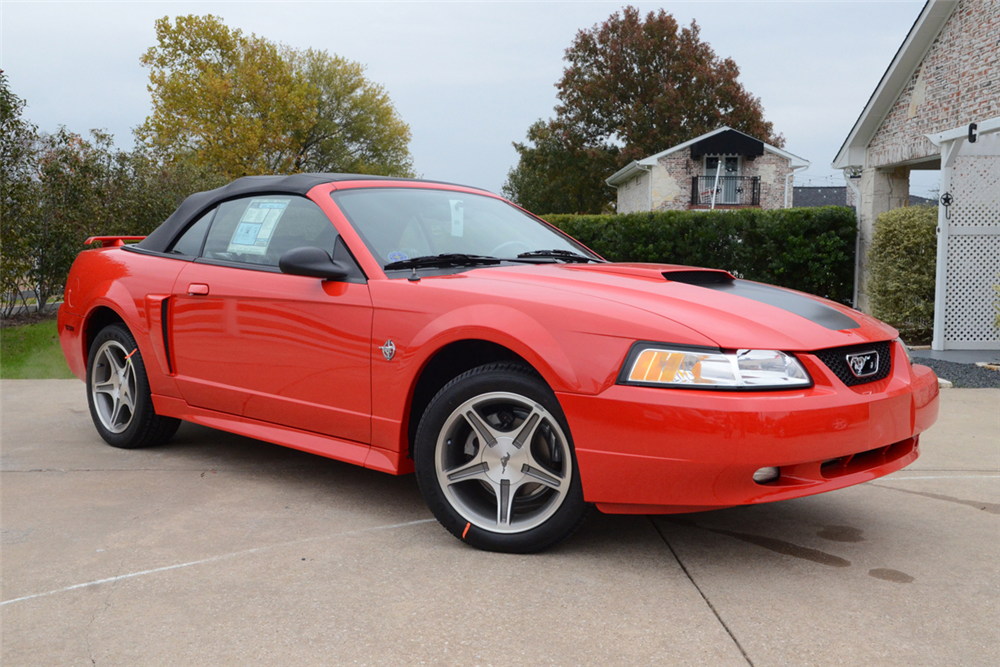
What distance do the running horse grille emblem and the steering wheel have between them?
5.28ft

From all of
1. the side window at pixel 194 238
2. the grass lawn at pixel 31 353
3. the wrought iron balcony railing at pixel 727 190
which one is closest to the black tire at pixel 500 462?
the side window at pixel 194 238

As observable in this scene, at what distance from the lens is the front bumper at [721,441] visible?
2.69 metres

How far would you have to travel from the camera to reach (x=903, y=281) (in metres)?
12.0

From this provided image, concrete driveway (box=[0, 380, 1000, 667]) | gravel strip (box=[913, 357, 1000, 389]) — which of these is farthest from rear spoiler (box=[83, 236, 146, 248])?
gravel strip (box=[913, 357, 1000, 389])

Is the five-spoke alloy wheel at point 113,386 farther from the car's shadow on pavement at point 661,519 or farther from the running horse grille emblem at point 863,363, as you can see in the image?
the running horse grille emblem at point 863,363

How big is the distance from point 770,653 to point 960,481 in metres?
2.57

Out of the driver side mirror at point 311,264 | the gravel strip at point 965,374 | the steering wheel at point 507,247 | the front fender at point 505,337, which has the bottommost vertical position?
the gravel strip at point 965,374

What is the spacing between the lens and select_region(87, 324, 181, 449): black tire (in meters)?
4.68

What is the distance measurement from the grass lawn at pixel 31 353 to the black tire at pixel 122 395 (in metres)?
3.51

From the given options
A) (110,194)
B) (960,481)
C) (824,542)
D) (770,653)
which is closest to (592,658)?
(770,653)

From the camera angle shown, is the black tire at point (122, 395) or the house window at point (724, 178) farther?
the house window at point (724, 178)

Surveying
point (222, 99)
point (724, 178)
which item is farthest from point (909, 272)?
point (222, 99)

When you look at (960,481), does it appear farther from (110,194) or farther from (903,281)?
(110,194)

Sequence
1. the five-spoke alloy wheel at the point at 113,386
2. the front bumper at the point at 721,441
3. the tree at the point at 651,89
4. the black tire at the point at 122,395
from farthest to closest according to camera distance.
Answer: the tree at the point at 651,89, the five-spoke alloy wheel at the point at 113,386, the black tire at the point at 122,395, the front bumper at the point at 721,441
